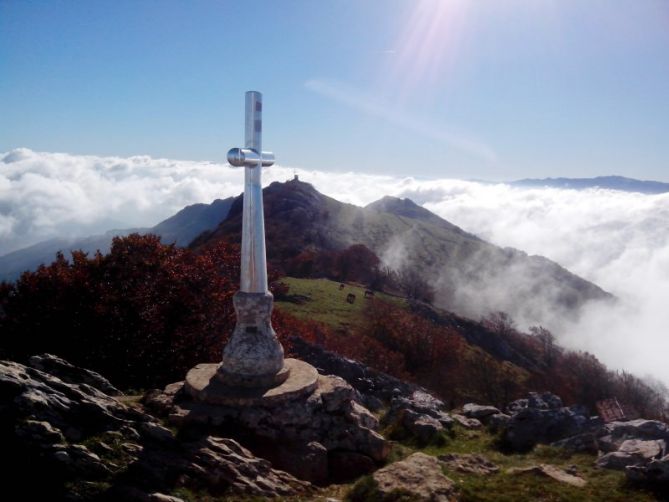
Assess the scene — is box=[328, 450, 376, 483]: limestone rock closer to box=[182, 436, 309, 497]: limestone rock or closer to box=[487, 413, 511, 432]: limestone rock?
box=[182, 436, 309, 497]: limestone rock

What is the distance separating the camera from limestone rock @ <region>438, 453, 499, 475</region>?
39.3ft

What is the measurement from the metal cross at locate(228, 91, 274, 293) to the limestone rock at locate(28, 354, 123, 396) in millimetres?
4705

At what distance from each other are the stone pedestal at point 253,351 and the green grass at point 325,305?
31.4m

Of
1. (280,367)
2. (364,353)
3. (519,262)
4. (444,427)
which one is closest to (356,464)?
(280,367)

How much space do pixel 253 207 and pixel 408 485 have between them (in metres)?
8.28

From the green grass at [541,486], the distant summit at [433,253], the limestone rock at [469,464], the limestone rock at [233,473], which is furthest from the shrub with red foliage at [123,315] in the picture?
the distant summit at [433,253]

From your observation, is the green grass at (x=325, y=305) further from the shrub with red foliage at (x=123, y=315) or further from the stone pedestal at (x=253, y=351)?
the stone pedestal at (x=253, y=351)

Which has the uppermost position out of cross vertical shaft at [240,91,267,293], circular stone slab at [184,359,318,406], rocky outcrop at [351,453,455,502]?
cross vertical shaft at [240,91,267,293]

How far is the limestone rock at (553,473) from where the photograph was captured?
1082 centimetres

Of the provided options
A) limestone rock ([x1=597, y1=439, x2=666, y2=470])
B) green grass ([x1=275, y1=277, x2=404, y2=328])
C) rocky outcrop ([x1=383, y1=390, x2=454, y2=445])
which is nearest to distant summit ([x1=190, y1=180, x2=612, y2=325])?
green grass ([x1=275, y1=277, x2=404, y2=328])

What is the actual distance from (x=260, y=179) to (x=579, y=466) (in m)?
11.5

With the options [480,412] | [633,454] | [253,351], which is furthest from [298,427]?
[480,412]

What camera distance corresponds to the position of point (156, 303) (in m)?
20.8

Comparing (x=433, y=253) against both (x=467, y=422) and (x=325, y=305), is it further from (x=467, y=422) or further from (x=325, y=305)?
(x=467, y=422)
